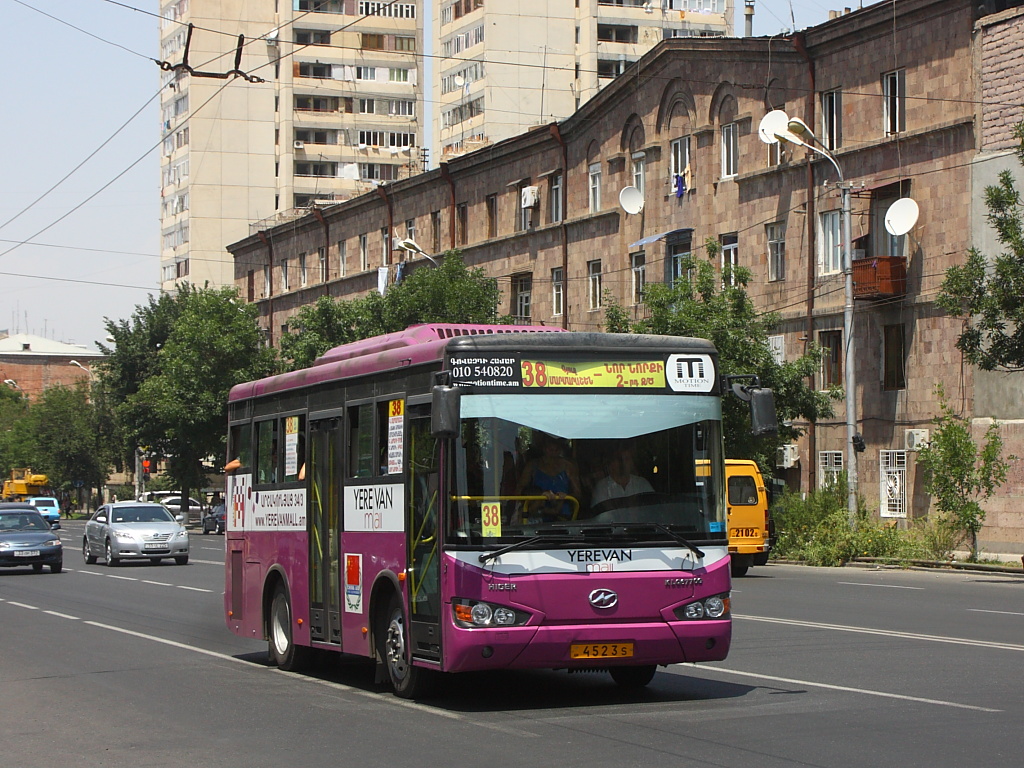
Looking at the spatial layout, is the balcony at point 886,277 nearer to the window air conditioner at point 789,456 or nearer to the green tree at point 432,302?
the window air conditioner at point 789,456

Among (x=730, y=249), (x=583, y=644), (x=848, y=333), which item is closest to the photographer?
(x=583, y=644)

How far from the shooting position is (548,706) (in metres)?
10.9

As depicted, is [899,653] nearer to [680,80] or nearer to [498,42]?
[680,80]

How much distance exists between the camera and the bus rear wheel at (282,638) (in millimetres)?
13508

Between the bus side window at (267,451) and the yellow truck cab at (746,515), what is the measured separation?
15.3 meters

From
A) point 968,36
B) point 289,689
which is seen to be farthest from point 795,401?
point 289,689

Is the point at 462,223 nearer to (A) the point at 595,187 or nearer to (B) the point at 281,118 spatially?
(A) the point at 595,187

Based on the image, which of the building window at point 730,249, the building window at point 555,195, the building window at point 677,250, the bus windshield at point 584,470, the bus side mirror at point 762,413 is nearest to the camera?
the bus windshield at point 584,470

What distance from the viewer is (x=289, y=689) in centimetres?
1223

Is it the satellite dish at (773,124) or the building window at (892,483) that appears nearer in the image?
the building window at (892,483)

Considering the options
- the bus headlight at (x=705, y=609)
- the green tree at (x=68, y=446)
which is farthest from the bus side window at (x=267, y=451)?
the green tree at (x=68, y=446)

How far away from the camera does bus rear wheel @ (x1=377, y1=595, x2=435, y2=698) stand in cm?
1099

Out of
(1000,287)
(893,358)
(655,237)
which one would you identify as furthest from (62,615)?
(655,237)

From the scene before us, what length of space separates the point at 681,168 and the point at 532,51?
3801 cm
